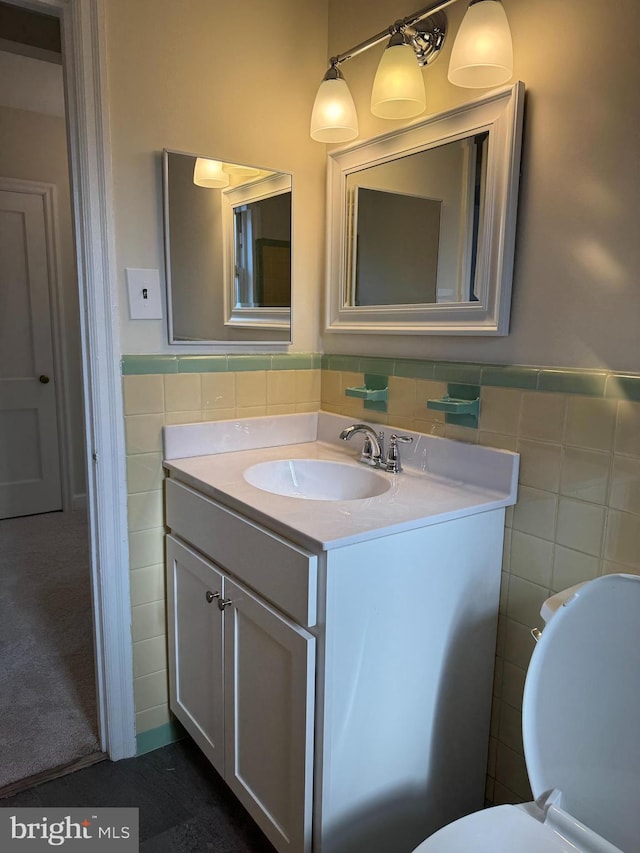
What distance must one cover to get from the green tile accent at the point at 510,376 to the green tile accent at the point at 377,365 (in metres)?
0.34

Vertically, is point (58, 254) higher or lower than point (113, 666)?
higher

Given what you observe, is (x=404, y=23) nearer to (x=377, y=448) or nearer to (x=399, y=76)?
(x=399, y=76)

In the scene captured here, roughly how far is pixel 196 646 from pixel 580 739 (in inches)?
38.6

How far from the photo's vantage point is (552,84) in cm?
122

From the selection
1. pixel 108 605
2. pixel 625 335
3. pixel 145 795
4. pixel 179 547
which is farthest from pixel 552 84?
pixel 145 795

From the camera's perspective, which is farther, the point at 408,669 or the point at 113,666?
the point at 113,666

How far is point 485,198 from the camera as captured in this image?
1356 mm

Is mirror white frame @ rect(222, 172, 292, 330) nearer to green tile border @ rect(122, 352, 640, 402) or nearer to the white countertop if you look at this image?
green tile border @ rect(122, 352, 640, 402)

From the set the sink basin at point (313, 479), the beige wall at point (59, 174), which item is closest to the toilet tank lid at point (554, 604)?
the sink basin at point (313, 479)

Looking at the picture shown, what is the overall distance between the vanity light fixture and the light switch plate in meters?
0.64

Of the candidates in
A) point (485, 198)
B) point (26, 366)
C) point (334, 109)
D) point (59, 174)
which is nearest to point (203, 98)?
point (334, 109)

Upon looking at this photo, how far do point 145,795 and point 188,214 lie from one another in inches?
62.8

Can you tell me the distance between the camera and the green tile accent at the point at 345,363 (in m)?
1.81

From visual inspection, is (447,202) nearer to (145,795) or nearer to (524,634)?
(524,634)
